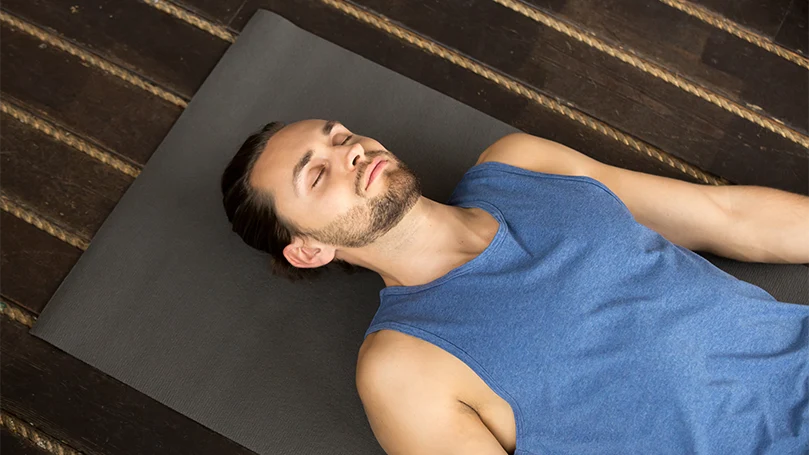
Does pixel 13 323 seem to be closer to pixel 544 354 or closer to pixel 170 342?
pixel 170 342

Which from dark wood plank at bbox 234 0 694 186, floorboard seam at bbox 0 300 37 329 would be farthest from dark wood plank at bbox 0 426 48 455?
dark wood plank at bbox 234 0 694 186

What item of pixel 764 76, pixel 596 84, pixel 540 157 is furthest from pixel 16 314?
pixel 764 76

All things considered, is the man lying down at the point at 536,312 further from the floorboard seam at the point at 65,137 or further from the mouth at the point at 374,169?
the floorboard seam at the point at 65,137

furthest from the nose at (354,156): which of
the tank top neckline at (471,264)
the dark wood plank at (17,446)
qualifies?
the dark wood plank at (17,446)

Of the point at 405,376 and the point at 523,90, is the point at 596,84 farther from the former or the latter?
the point at 405,376

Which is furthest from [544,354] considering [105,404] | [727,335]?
[105,404]

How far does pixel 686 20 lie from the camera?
233cm

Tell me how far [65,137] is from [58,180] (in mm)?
152

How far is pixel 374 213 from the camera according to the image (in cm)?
160

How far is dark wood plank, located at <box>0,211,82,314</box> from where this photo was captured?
204 centimetres

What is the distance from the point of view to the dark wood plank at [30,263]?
2037 millimetres

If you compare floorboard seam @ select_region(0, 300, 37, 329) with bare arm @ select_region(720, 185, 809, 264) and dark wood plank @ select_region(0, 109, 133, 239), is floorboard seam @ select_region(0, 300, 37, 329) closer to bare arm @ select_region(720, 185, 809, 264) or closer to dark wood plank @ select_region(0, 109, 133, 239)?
dark wood plank @ select_region(0, 109, 133, 239)

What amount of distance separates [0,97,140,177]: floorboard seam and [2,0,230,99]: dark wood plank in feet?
0.97

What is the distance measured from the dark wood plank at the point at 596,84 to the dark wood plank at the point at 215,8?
0.13 feet
